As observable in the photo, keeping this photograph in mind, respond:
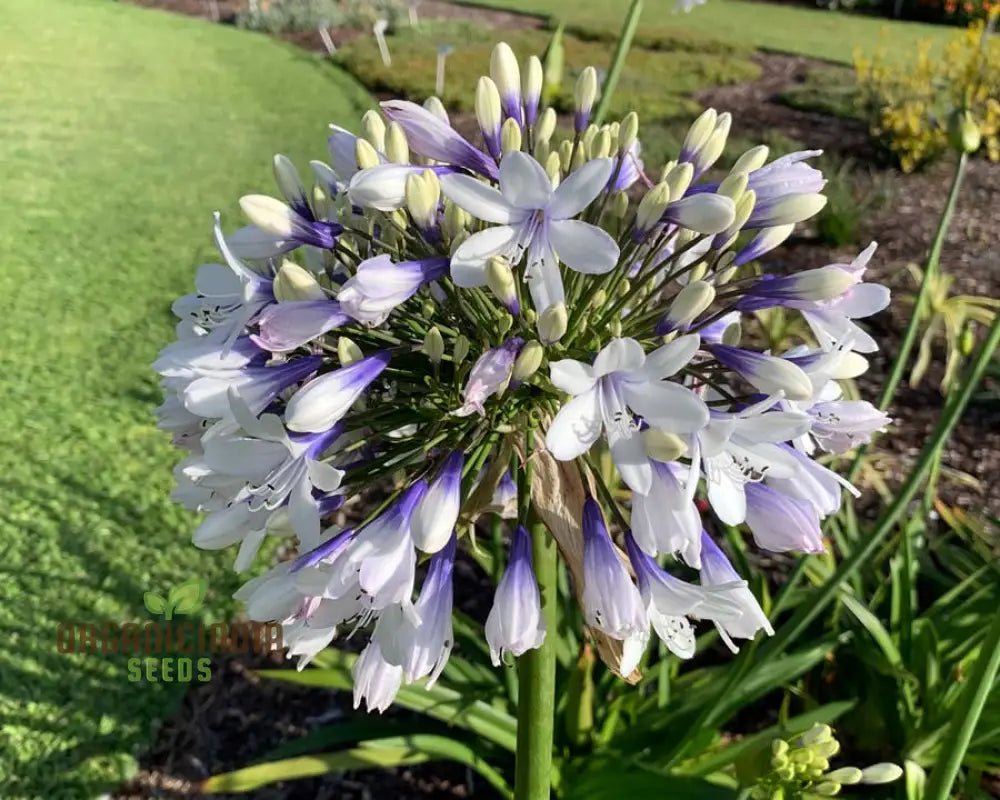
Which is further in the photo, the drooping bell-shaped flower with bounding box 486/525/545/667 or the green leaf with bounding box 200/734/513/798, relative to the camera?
the green leaf with bounding box 200/734/513/798

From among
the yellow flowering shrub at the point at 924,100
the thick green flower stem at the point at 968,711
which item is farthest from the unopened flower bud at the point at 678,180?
the yellow flowering shrub at the point at 924,100

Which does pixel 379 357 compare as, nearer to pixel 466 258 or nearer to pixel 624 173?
pixel 466 258

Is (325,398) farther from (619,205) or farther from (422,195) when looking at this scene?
(619,205)

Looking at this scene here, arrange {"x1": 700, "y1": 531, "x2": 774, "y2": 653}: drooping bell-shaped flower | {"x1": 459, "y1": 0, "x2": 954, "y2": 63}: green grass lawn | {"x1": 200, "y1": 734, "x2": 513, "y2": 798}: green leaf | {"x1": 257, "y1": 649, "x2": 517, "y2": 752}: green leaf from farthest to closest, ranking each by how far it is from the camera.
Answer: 1. {"x1": 459, "y1": 0, "x2": 954, "y2": 63}: green grass lawn
2. {"x1": 257, "y1": 649, "x2": 517, "y2": 752}: green leaf
3. {"x1": 200, "y1": 734, "x2": 513, "y2": 798}: green leaf
4. {"x1": 700, "y1": 531, "x2": 774, "y2": 653}: drooping bell-shaped flower

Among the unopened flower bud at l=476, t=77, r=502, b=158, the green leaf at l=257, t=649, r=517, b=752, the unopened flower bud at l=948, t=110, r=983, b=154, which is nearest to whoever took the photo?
the unopened flower bud at l=476, t=77, r=502, b=158

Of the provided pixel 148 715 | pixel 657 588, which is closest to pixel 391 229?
pixel 657 588

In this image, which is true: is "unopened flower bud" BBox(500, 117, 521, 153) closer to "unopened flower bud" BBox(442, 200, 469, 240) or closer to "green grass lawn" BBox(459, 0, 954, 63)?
"unopened flower bud" BBox(442, 200, 469, 240)

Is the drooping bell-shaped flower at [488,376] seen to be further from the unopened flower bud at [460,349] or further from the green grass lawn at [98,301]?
the green grass lawn at [98,301]

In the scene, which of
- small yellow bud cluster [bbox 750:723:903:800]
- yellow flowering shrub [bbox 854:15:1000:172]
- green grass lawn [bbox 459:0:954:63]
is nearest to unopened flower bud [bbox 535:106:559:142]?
small yellow bud cluster [bbox 750:723:903:800]
